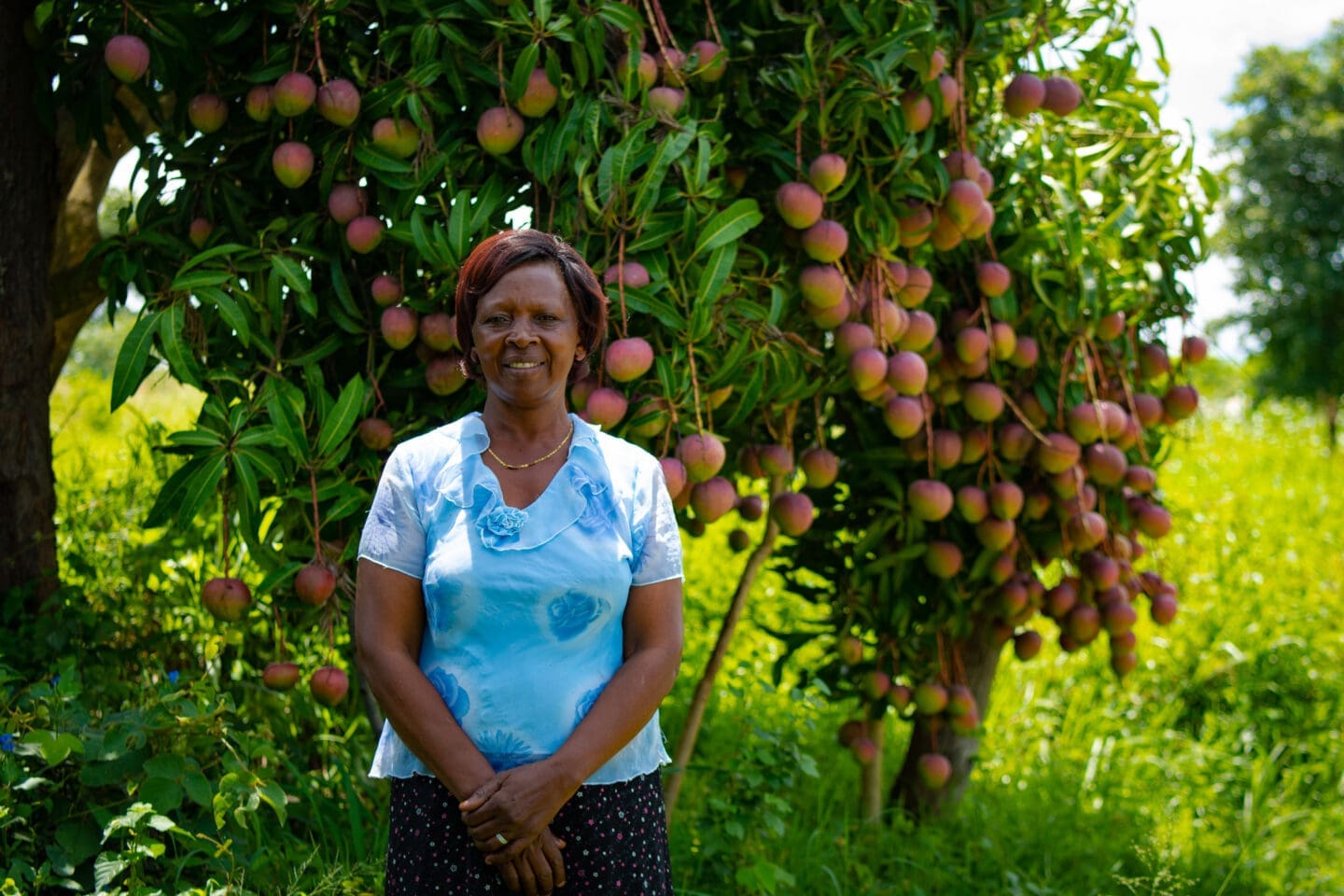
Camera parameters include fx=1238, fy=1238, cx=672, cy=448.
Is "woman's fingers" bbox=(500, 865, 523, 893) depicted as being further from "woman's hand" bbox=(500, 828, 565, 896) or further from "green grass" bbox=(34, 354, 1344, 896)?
"green grass" bbox=(34, 354, 1344, 896)

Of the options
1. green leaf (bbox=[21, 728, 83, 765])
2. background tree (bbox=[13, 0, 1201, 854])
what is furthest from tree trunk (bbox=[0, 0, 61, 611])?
green leaf (bbox=[21, 728, 83, 765])

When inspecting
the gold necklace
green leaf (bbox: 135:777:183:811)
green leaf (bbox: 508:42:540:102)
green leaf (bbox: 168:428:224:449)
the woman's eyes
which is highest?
green leaf (bbox: 508:42:540:102)

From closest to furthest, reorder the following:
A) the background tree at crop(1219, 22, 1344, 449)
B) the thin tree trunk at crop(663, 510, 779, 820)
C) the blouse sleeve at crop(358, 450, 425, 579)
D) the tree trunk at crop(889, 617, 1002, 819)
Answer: the blouse sleeve at crop(358, 450, 425, 579)
the thin tree trunk at crop(663, 510, 779, 820)
the tree trunk at crop(889, 617, 1002, 819)
the background tree at crop(1219, 22, 1344, 449)

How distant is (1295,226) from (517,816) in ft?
38.8

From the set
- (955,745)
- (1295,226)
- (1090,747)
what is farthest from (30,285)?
(1295,226)

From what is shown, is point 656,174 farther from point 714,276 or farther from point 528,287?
point 528,287

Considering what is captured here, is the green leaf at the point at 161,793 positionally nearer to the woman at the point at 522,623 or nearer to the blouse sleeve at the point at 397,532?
the woman at the point at 522,623

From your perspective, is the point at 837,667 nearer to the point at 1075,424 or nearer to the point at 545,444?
the point at 1075,424

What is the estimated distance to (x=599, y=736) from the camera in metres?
1.23

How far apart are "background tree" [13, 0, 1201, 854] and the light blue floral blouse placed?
0.40 m

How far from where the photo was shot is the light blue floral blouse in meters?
1.24

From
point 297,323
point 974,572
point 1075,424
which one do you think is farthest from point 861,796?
point 297,323

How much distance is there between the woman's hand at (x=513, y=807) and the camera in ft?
3.88

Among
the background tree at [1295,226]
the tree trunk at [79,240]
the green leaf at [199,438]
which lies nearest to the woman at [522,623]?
the green leaf at [199,438]
